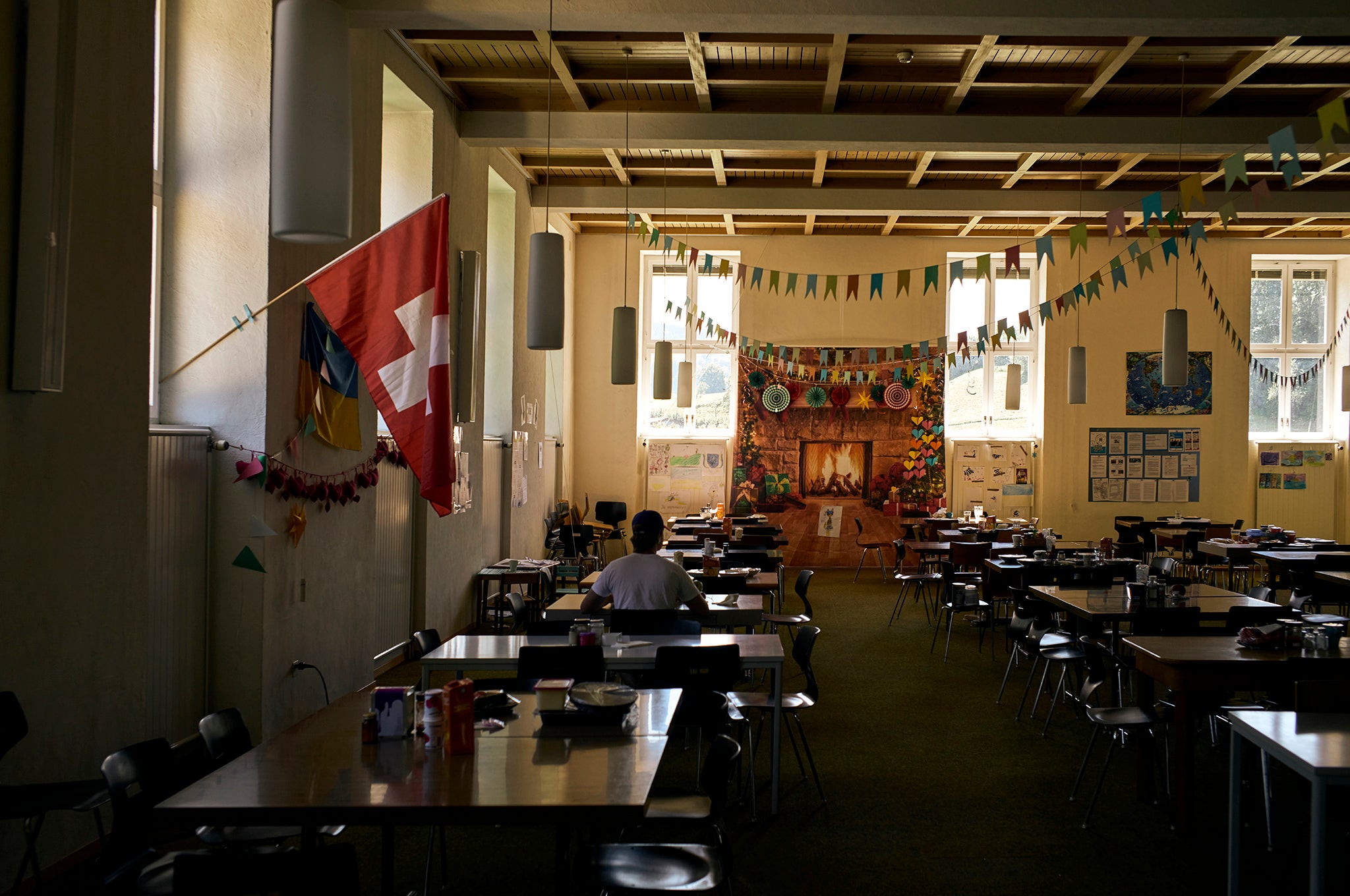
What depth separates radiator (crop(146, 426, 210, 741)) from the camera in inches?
192

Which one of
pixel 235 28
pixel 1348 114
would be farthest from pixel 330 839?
pixel 1348 114

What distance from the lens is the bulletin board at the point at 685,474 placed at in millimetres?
15078

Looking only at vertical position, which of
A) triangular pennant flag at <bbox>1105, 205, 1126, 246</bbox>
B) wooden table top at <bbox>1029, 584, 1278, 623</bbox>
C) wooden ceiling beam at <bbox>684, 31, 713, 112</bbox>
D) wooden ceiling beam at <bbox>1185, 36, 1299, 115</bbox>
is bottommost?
wooden table top at <bbox>1029, 584, 1278, 623</bbox>

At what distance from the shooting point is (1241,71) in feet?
26.7

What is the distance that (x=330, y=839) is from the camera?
418 cm

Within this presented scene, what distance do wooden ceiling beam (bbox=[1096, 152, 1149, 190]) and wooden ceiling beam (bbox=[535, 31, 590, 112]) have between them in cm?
591

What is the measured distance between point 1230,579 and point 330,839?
464 inches

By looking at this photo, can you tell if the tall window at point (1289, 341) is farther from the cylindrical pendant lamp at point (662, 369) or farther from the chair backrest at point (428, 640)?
the chair backrest at point (428, 640)

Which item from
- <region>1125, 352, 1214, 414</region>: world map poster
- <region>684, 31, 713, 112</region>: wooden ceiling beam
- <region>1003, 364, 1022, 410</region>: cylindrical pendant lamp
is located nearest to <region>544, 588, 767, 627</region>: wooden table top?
<region>684, 31, 713, 112</region>: wooden ceiling beam

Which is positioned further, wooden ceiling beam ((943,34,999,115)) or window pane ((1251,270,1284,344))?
window pane ((1251,270,1284,344))

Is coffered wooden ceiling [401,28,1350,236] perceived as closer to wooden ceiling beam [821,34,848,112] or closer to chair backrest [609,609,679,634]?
wooden ceiling beam [821,34,848,112]

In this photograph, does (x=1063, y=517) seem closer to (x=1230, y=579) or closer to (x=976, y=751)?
(x=1230, y=579)

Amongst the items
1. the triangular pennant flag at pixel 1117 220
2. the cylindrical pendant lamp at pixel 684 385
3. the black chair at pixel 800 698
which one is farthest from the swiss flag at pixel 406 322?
the cylindrical pendant lamp at pixel 684 385

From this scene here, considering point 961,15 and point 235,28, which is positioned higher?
point 961,15
